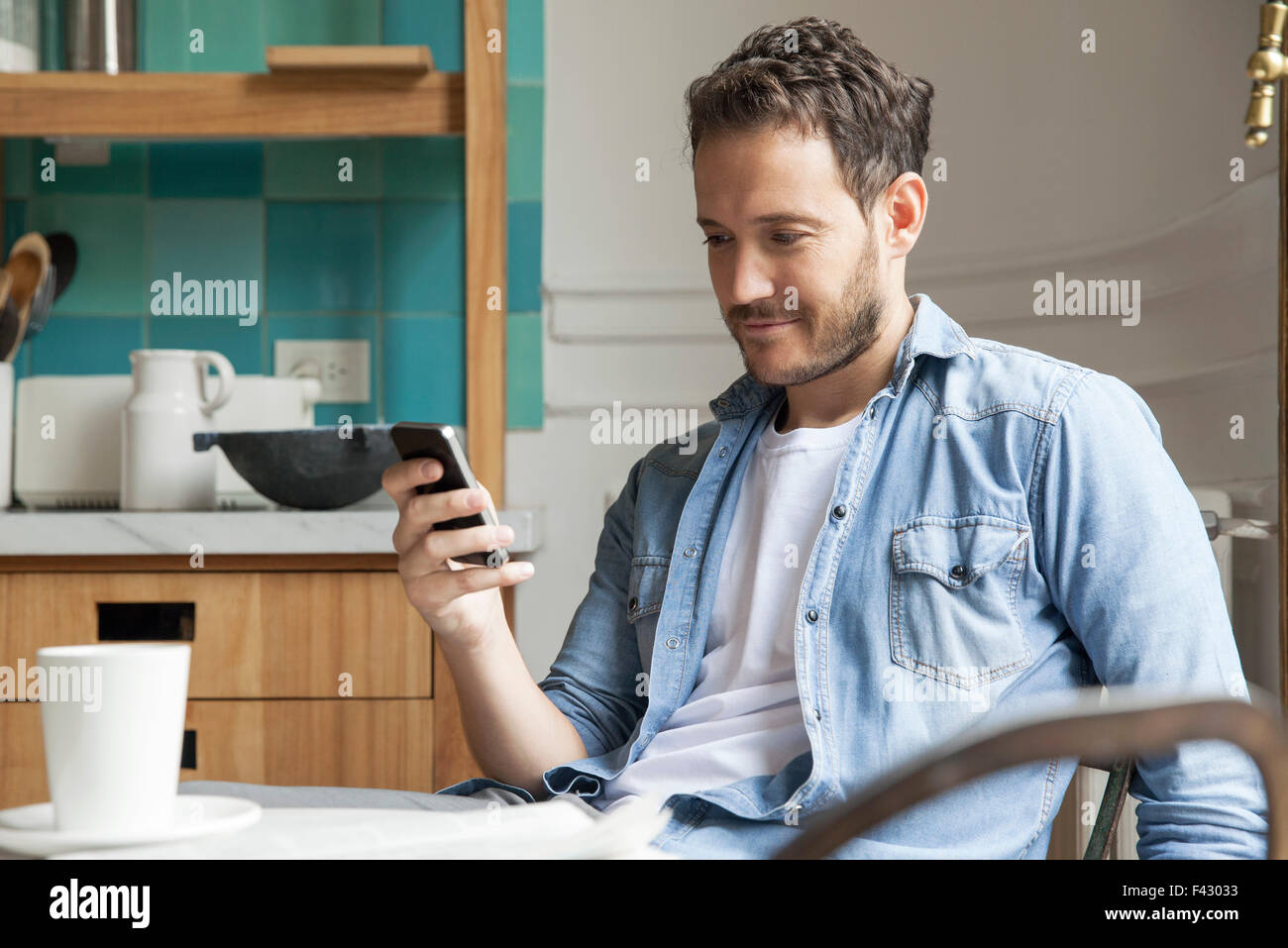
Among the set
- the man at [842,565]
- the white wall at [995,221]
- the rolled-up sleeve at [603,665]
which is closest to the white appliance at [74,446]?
the white wall at [995,221]

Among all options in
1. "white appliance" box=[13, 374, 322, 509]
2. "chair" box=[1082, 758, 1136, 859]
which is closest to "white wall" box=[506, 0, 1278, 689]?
"white appliance" box=[13, 374, 322, 509]

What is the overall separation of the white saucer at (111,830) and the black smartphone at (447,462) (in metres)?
0.25

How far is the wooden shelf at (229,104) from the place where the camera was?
1.79 m

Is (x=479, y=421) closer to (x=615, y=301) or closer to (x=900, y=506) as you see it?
(x=615, y=301)

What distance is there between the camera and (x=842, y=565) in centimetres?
94

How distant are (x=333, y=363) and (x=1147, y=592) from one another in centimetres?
154

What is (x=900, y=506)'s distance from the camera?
95 cm

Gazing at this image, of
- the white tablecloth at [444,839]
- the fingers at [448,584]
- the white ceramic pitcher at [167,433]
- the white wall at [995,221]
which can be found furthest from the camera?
the white wall at [995,221]

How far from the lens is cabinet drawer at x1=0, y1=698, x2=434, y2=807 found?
158 centimetres

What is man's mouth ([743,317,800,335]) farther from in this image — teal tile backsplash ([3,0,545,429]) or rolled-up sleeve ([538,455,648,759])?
teal tile backsplash ([3,0,545,429])

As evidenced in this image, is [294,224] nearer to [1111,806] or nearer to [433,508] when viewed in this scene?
[433,508]

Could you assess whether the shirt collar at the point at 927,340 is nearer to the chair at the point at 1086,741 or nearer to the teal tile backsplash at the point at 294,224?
the chair at the point at 1086,741

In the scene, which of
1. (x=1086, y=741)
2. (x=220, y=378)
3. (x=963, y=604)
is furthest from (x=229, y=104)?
(x=1086, y=741)

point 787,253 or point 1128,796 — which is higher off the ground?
point 787,253
